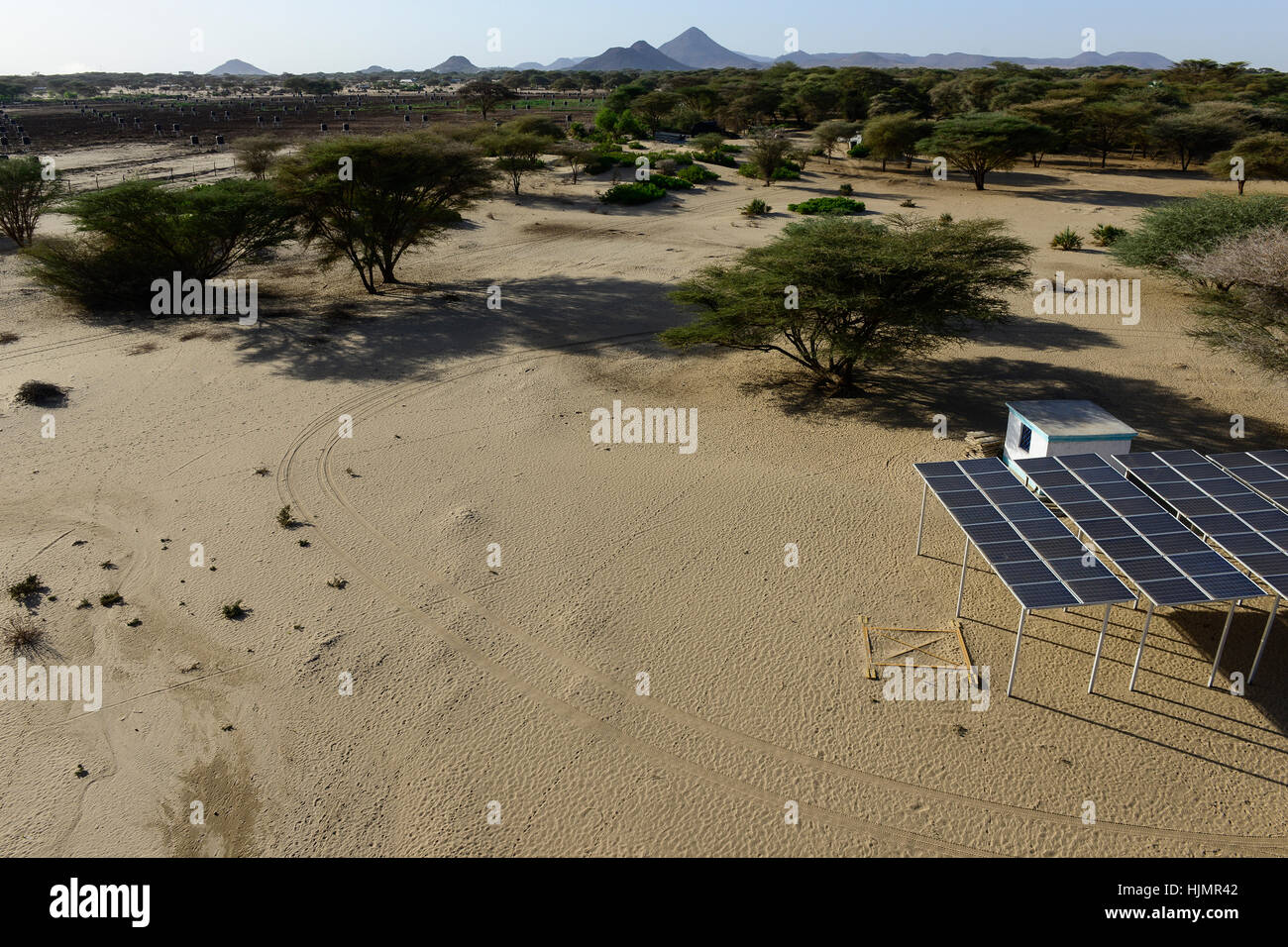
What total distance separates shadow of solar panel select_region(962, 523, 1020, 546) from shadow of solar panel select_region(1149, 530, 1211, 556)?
224 cm

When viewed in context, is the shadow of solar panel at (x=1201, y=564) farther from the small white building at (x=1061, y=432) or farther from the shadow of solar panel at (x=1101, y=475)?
the small white building at (x=1061, y=432)

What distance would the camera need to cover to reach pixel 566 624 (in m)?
14.3

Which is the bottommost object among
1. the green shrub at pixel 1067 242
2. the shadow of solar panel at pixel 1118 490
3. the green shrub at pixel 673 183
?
the shadow of solar panel at pixel 1118 490

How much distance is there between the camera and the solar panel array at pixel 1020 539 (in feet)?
38.9

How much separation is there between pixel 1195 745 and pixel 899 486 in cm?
835

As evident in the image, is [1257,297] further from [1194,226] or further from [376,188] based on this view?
[376,188]

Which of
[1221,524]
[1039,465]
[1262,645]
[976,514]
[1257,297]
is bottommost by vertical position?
[1262,645]

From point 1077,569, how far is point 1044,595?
3.39 ft

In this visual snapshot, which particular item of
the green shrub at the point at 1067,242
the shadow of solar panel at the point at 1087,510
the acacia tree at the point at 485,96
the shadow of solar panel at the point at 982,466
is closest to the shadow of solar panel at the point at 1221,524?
the shadow of solar panel at the point at 1087,510

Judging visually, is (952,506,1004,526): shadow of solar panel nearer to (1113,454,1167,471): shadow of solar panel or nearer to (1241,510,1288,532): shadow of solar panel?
(1113,454,1167,471): shadow of solar panel

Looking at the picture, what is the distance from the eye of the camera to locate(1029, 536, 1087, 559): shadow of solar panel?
41.7ft

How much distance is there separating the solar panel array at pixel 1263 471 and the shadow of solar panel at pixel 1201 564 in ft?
9.10

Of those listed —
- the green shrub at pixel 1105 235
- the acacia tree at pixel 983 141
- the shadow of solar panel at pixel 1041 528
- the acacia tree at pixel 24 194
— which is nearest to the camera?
the shadow of solar panel at pixel 1041 528

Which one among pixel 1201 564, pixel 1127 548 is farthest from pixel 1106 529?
pixel 1201 564
